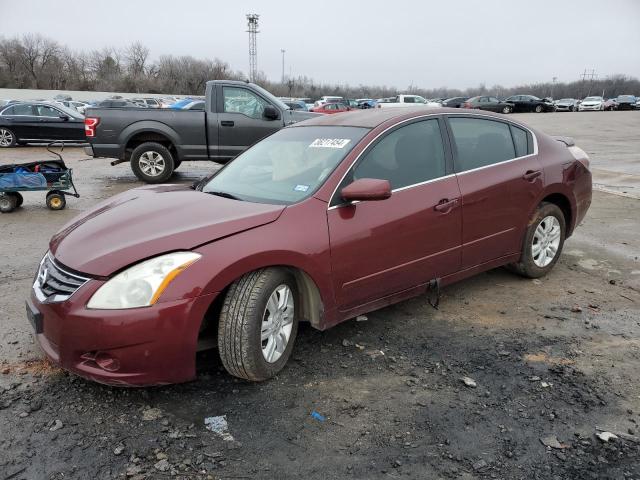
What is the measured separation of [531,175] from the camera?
4.56 metres

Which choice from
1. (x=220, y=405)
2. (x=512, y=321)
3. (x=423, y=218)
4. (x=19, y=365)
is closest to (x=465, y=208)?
(x=423, y=218)

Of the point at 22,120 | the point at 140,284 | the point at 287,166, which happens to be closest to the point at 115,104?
the point at 22,120

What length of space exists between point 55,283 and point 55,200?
5.82 metres

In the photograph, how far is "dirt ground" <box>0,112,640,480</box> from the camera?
2.46 meters

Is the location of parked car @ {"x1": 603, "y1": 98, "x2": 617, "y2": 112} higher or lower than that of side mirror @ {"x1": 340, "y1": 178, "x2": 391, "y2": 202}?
higher

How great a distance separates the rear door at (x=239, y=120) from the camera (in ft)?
33.7

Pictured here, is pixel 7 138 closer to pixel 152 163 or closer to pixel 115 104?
pixel 115 104

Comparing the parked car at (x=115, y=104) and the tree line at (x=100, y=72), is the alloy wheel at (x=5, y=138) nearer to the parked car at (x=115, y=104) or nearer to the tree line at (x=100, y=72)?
the parked car at (x=115, y=104)

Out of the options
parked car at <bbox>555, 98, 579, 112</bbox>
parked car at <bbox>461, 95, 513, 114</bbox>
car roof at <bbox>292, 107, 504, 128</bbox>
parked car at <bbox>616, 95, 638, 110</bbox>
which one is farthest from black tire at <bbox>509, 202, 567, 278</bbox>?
parked car at <bbox>616, 95, 638, 110</bbox>

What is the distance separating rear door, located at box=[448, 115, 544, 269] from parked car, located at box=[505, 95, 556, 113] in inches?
1804

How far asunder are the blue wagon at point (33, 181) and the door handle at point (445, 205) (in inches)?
239

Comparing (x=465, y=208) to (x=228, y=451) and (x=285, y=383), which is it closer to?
(x=285, y=383)

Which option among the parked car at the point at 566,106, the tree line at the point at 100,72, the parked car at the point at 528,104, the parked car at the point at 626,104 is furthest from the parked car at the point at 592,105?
the tree line at the point at 100,72

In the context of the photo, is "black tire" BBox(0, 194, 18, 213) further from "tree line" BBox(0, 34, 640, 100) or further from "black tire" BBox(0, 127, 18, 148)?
"tree line" BBox(0, 34, 640, 100)
